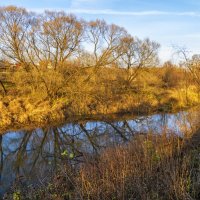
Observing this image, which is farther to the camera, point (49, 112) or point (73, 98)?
A: point (73, 98)

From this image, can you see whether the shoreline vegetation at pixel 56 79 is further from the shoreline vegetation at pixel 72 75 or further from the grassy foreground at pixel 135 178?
the grassy foreground at pixel 135 178

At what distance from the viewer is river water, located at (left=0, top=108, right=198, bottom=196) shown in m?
9.20

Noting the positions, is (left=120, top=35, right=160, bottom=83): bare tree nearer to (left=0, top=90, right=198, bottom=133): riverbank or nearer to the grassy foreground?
(left=0, top=90, right=198, bottom=133): riverbank

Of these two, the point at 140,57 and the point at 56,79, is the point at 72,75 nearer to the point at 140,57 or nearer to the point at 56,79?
the point at 56,79

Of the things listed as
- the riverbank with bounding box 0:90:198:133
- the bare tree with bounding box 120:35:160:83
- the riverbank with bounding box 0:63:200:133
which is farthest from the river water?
the bare tree with bounding box 120:35:160:83

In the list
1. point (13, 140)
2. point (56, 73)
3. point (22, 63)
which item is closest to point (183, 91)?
point (56, 73)

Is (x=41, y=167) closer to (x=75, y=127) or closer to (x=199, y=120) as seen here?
(x=199, y=120)

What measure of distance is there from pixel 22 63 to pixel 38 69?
116 centimetres

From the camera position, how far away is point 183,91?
2517cm

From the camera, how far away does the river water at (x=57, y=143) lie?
920cm

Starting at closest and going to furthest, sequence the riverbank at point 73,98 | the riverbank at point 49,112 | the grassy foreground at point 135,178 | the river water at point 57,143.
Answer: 1. the grassy foreground at point 135,178
2. the river water at point 57,143
3. the riverbank at point 49,112
4. the riverbank at point 73,98

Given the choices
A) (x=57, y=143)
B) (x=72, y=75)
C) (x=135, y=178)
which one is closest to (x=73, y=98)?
(x=72, y=75)

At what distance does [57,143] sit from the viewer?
46.8 feet

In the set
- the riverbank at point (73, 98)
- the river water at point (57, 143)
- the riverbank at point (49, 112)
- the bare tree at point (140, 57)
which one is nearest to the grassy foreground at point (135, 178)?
the river water at point (57, 143)
